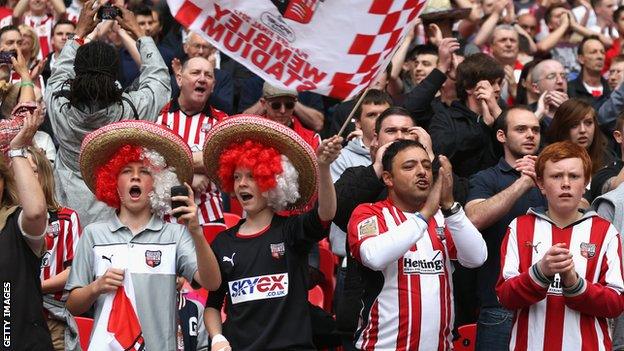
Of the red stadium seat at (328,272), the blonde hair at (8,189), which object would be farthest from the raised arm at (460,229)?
the blonde hair at (8,189)

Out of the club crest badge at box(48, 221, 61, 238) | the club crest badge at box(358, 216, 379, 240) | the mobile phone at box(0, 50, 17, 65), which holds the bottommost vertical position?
the club crest badge at box(48, 221, 61, 238)

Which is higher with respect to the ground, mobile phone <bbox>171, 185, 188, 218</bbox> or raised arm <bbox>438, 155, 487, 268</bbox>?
raised arm <bbox>438, 155, 487, 268</bbox>

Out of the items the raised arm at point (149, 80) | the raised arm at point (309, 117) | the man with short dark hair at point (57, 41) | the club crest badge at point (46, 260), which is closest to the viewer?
the club crest badge at point (46, 260)

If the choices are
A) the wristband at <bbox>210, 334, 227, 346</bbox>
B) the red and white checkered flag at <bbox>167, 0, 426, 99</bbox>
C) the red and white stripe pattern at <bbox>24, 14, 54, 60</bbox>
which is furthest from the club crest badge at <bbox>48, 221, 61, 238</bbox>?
the red and white stripe pattern at <bbox>24, 14, 54, 60</bbox>

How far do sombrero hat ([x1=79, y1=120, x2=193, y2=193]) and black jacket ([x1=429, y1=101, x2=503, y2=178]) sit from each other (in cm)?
273

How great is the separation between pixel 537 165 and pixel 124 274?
2455mm

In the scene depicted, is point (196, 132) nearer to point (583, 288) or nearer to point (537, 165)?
point (537, 165)

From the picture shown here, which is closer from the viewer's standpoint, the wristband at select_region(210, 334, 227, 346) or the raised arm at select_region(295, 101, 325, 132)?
the wristband at select_region(210, 334, 227, 346)

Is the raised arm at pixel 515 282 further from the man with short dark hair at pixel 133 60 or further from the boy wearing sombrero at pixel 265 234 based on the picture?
the man with short dark hair at pixel 133 60

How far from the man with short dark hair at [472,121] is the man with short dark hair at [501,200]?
651 mm

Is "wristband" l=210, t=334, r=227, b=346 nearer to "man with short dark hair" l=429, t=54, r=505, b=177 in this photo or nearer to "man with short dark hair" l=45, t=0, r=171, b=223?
"man with short dark hair" l=45, t=0, r=171, b=223

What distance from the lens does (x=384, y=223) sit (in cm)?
782

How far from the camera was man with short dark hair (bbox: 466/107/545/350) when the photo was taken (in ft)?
27.5

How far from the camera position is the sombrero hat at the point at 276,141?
7793mm
